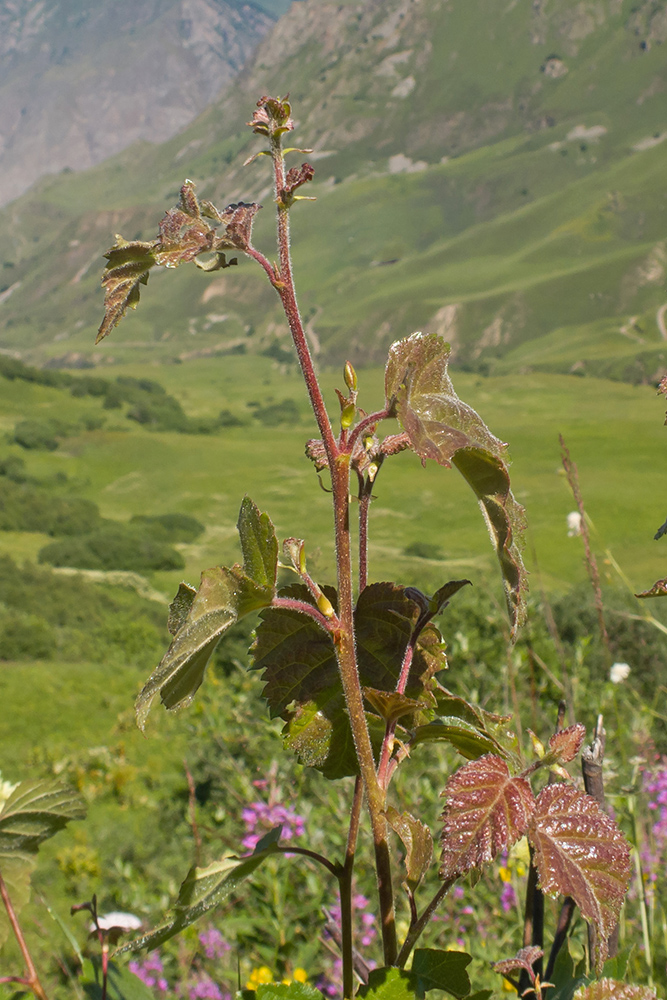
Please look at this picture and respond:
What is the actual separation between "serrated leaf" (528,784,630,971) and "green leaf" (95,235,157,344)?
502mm

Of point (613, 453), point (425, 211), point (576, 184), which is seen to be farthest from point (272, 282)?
point (425, 211)

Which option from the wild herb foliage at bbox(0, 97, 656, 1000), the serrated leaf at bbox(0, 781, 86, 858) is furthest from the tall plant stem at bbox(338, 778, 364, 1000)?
the serrated leaf at bbox(0, 781, 86, 858)

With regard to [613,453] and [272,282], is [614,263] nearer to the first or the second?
[613,453]

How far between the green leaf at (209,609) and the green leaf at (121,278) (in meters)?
0.19

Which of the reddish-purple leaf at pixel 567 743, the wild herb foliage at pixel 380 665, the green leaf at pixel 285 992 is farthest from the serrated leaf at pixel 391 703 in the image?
the green leaf at pixel 285 992

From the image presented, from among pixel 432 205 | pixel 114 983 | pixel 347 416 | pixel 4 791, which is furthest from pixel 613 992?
pixel 432 205

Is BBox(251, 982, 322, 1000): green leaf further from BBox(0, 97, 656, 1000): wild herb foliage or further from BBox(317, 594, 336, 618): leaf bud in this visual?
BBox(317, 594, 336, 618): leaf bud

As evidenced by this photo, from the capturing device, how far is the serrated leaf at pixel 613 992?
0.54m

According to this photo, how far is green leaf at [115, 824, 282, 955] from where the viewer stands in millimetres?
679

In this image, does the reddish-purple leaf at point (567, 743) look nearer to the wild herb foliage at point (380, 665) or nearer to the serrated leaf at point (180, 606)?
the wild herb foliage at point (380, 665)

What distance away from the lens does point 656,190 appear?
87.8 meters

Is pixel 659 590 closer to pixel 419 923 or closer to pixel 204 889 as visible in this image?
pixel 419 923

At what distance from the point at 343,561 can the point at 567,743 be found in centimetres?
23

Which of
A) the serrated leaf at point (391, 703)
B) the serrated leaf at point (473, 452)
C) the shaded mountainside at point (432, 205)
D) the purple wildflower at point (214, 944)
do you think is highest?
the shaded mountainside at point (432, 205)
